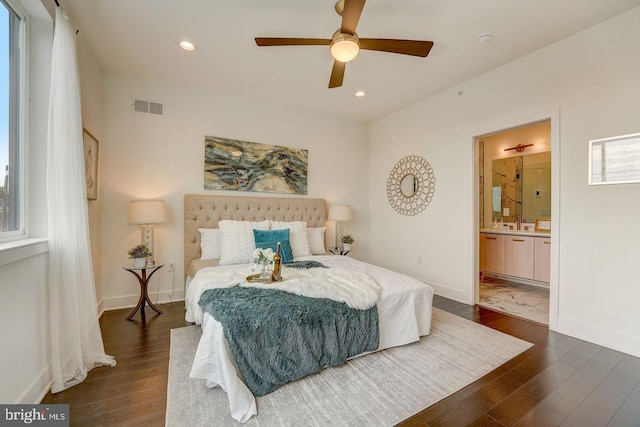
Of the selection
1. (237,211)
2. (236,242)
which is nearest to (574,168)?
(236,242)

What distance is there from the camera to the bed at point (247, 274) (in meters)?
1.67

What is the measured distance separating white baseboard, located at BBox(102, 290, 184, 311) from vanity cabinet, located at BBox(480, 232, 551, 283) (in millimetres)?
5136

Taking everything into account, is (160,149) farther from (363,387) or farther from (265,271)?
(363,387)

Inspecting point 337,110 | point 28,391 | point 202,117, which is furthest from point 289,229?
point 28,391

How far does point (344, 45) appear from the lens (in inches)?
76.4

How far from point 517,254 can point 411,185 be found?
2.13 metres

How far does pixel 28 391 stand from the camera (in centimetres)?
154

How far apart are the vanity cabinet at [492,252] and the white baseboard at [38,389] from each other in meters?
5.75

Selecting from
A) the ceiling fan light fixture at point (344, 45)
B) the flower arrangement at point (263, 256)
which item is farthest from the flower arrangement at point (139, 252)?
the ceiling fan light fixture at point (344, 45)

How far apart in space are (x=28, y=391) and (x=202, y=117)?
127 inches

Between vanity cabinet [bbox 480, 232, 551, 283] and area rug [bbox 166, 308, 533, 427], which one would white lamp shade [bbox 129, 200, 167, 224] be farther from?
vanity cabinet [bbox 480, 232, 551, 283]

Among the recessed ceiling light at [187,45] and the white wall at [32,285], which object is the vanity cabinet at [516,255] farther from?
the white wall at [32,285]

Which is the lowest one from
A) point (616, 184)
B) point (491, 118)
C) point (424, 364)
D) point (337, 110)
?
point (424, 364)

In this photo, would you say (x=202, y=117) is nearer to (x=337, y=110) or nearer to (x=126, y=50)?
(x=126, y=50)
